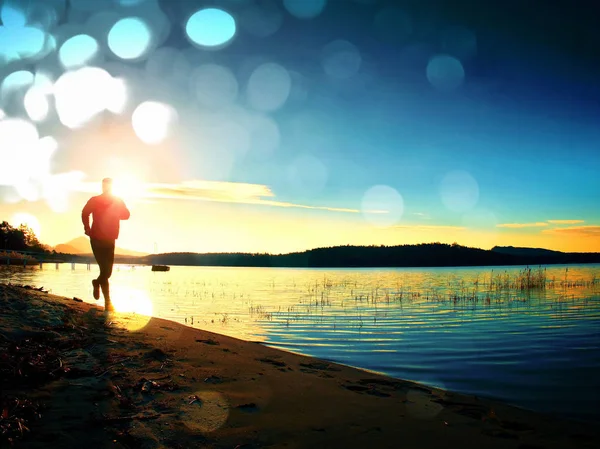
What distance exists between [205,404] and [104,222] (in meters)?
7.45

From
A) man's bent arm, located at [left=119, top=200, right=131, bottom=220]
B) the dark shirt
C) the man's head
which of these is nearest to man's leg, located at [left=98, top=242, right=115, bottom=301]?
the dark shirt

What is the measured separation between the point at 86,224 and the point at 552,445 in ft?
35.4

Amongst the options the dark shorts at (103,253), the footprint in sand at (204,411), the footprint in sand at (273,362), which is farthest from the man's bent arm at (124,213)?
the footprint in sand at (204,411)

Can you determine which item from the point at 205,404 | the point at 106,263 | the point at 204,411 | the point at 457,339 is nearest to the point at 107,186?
the point at 106,263

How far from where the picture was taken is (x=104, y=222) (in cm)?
1092

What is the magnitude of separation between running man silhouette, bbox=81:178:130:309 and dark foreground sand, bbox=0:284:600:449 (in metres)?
3.09

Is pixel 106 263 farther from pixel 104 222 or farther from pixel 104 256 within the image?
pixel 104 222

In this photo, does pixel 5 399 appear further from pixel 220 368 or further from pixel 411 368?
pixel 411 368

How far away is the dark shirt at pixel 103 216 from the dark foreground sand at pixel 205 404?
3.13 metres

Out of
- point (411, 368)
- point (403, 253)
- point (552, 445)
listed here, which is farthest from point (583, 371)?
point (403, 253)

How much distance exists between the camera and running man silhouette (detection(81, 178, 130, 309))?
1085 centimetres

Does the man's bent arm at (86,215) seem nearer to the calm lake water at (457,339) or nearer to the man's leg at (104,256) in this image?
the man's leg at (104,256)

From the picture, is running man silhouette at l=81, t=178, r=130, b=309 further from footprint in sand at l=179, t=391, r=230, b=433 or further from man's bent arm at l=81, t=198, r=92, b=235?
footprint in sand at l=179, t=391, r=230, b=433

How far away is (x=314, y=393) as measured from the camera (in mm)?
6316
